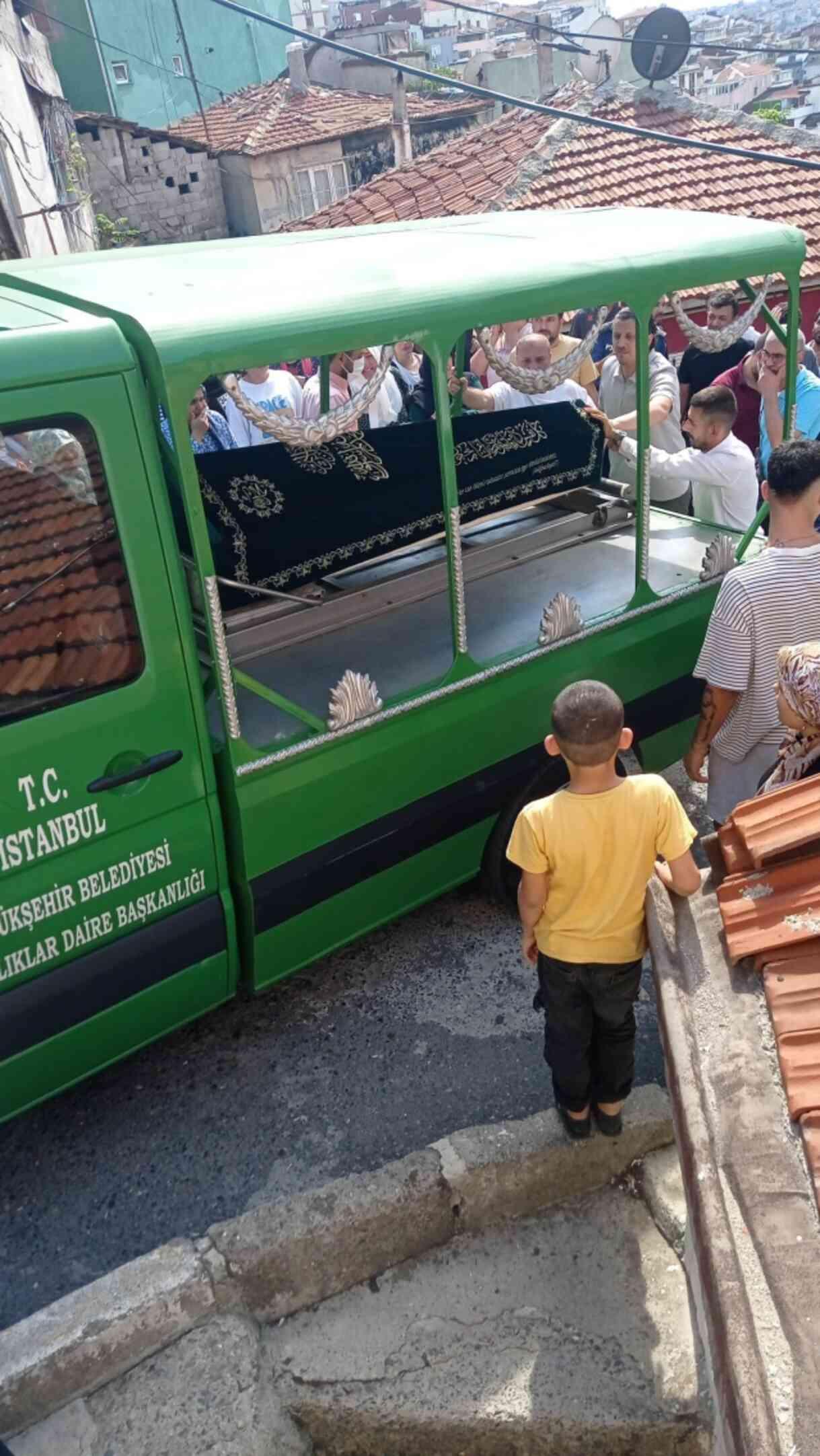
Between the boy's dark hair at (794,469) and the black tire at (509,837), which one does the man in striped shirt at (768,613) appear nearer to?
the boy's dark hair at (794,469)

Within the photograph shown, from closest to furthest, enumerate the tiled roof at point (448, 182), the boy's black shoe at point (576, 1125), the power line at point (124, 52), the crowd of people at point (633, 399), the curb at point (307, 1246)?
the curb at point (307, 1246)
the boy's black shoe at point (576, 1125)
the crowd of people at point (633, 399)
the tiled roof at point (448, 182)
the power line at point (124, 52)

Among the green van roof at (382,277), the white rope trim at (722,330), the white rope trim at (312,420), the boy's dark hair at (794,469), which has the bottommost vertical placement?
the boy's dark hair at (794,469)

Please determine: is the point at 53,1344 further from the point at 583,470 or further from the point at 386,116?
the point at 386,116

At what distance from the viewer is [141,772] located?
2816 millimetres

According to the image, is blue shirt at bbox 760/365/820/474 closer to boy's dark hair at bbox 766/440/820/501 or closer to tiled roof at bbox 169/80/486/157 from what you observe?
boy's dark hair at bbox 766/440/820/501

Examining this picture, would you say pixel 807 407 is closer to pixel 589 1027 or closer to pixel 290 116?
pixel 589 1027

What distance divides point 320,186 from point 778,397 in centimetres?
2165

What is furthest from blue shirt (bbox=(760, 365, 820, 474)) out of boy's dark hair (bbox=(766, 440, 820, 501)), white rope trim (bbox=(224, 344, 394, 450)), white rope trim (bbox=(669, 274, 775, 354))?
white rope trim (bbox=(224, 344, 394, 450))

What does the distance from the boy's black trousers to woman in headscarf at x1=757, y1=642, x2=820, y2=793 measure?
635 millimetres

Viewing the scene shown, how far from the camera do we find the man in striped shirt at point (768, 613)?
333cm

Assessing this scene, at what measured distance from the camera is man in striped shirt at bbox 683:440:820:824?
3.33 metres

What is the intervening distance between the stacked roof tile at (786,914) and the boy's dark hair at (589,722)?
12.9 inches

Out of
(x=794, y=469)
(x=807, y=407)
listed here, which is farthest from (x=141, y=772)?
(x=807, y=407)

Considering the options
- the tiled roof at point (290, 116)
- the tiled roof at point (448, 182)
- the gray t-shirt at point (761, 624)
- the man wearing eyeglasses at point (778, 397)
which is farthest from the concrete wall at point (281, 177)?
the gray t-shirt at point (761, 624)
